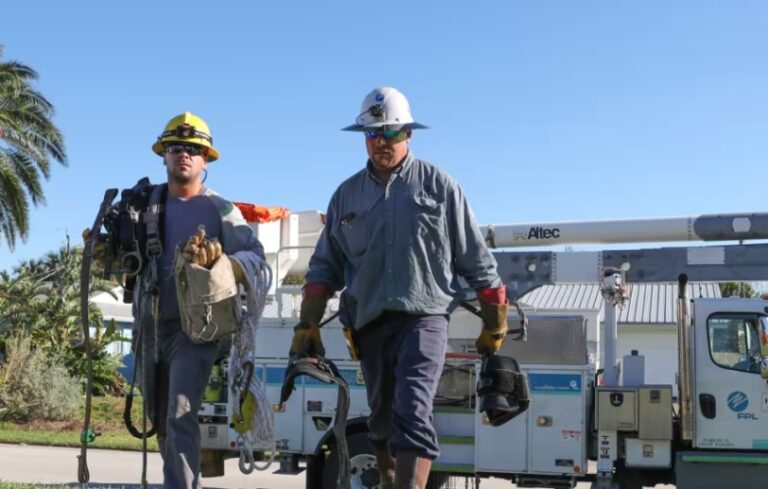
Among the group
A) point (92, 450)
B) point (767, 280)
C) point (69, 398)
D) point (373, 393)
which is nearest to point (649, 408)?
point (767, 280)

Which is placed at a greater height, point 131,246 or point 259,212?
point 259,212

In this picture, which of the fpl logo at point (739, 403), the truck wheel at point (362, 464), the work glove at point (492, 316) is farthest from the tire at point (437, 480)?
the work glove at point (492, 316)

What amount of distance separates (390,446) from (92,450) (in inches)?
541

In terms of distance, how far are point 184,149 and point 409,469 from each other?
6.86 ft

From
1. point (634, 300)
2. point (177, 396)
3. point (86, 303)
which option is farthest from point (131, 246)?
point (634, 300)

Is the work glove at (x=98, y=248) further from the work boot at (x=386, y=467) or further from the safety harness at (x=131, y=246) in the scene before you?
the work boot at (x=386, y=467)

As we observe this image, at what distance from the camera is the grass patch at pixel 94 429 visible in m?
17.7

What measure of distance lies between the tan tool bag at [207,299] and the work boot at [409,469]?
4.12ft

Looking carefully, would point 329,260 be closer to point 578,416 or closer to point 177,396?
point 177,396

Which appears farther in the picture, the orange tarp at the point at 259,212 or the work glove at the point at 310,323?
the orange tarp at the point at 259,212

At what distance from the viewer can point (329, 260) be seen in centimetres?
508

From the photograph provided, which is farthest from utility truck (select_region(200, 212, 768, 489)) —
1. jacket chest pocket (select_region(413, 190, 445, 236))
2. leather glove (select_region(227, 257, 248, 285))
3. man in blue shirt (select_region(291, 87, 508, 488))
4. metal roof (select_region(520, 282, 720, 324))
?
metal roof (select_region(520, 282, 720, 324))

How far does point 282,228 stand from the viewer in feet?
43.2

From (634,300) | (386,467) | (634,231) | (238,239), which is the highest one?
(634,300)
